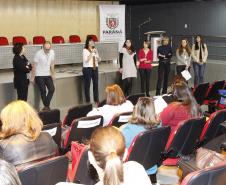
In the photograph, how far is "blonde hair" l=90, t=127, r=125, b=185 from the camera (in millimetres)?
1887

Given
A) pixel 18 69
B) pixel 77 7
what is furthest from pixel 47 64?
pixel 77 7

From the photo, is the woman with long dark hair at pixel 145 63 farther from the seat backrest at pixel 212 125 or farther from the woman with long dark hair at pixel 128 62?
the seat backrest at pixel 212 125

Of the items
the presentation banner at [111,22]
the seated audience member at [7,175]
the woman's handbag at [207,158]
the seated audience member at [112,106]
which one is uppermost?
the presentation banner at [111,22]

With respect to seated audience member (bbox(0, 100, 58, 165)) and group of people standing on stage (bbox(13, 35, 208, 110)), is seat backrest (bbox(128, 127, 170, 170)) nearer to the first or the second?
seated audience member (bbox(0, 100, 58, 165))

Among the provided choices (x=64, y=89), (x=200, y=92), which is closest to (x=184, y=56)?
(x=200, y=92)

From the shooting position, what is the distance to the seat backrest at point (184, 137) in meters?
3.90

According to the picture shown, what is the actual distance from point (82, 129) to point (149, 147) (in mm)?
928

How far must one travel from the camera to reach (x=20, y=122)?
305 centimetres

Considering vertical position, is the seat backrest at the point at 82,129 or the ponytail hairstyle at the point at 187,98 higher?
the ponytail hairstyle at the point at 187,98

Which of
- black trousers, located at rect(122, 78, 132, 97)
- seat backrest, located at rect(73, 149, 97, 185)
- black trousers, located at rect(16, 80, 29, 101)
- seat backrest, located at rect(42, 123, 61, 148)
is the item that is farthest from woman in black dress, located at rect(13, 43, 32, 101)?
seat backrest, located at rect(73, 149, 97, 185)

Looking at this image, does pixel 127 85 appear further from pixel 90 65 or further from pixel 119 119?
pixel 119 119

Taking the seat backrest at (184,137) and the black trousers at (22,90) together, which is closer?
the seat backrest at (184,137)

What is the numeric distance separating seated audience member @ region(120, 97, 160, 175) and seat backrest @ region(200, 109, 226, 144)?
0.83 m

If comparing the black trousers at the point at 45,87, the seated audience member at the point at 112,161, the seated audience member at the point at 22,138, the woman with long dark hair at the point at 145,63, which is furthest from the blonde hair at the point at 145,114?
the woman with long dark hair at the point at 145,63
